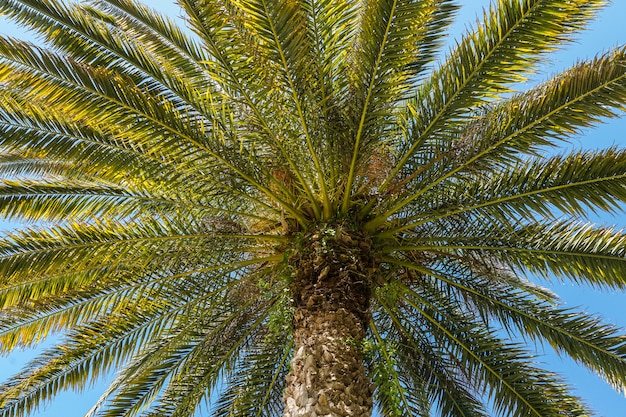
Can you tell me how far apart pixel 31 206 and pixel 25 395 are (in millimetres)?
2434

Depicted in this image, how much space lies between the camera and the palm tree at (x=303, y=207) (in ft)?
19.9

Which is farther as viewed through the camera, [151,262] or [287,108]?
[151,262]

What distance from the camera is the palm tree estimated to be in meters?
6.06

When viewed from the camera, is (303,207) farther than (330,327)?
Yes

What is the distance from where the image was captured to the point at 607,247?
669 cm

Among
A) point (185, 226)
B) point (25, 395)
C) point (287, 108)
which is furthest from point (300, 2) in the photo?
point (25, 395)

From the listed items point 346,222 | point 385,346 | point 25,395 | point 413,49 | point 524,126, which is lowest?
point 25,395

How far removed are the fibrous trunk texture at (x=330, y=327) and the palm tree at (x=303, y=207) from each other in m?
0.02

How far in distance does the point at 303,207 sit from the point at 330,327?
155 centimetres

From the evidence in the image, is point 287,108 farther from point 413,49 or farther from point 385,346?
point 385,346

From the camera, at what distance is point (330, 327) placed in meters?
5.93

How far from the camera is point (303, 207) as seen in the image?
22.9ft

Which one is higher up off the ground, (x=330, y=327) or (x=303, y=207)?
(x=303, y=207)

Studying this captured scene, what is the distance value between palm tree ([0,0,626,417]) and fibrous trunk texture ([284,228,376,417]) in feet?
0.07
